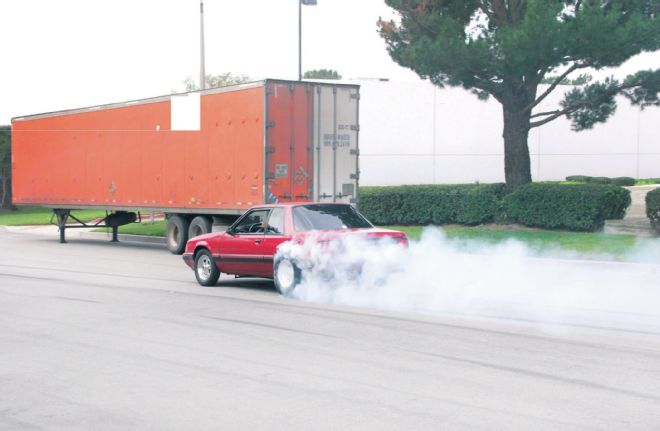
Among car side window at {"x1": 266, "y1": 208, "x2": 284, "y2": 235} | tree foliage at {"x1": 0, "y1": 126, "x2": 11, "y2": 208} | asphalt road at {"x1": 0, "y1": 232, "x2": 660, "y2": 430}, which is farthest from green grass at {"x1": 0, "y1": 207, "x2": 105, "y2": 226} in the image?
asphalt road at {"x1": 0, "y1": 232, "x2": 660, "y2": 430}

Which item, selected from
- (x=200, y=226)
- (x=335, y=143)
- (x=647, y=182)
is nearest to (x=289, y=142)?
(x=335, y=143)

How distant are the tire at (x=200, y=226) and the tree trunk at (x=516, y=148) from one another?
9053 mm

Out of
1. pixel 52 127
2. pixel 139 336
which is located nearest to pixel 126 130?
pixel 52 127

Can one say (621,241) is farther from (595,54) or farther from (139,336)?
(139,336)

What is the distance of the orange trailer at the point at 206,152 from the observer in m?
20.0

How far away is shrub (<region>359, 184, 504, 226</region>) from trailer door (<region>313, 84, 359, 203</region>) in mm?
→ 6033

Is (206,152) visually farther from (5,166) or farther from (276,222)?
(5,166)

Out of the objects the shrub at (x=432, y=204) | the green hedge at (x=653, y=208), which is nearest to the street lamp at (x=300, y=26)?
the shrub at (x=432, y=204)

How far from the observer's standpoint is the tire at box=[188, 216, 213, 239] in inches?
888

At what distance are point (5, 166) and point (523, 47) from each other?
3713 cm

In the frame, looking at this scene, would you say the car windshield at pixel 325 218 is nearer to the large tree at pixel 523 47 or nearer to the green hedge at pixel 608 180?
the large tree at pixel 523 47

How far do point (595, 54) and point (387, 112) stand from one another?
22888 mm

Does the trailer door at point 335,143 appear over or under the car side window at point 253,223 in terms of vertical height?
over

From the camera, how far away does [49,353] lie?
9.13m
